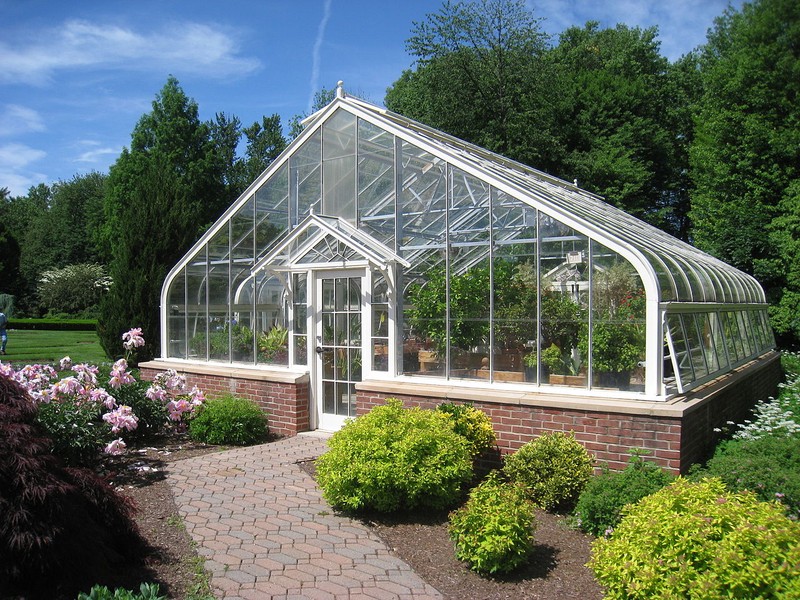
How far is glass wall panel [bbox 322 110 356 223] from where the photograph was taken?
9578mm

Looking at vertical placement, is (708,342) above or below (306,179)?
below

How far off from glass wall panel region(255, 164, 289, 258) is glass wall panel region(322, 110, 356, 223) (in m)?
0.84

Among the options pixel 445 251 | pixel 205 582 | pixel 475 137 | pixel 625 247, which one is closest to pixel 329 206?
pixel 445 251

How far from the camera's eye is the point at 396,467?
6145 mm

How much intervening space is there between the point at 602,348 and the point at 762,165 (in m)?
16.6

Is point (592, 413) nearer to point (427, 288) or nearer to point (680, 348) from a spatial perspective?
point (680, 348)

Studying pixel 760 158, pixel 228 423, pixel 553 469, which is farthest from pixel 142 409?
pixel 760 158

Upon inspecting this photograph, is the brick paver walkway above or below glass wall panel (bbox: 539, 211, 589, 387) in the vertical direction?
below

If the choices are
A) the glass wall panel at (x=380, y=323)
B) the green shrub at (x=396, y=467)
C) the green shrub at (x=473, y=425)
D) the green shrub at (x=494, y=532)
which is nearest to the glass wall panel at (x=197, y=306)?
the glass wall panel at (x=380, y=323)

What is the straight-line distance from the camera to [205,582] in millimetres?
4809

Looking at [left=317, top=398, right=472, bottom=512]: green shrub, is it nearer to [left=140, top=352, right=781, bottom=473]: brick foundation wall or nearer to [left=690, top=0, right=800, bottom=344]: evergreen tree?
[left=140, top=352, right=781, bottom=473]: brick foundation wall

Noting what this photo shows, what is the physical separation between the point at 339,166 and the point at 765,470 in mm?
6790

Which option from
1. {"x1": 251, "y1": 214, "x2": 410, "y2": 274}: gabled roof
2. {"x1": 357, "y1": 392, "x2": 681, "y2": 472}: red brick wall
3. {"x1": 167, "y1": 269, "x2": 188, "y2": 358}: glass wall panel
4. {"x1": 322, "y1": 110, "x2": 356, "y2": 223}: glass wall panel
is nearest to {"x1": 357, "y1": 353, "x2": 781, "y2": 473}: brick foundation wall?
{"x1": 357, "y1": 392, "x2": 681, "y2": 472}: red brick wall

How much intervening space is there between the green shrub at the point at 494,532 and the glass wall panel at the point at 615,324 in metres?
2.21
